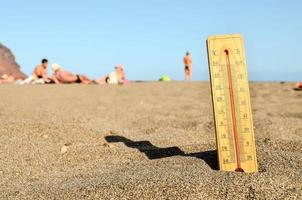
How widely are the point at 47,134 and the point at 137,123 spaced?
1440mm

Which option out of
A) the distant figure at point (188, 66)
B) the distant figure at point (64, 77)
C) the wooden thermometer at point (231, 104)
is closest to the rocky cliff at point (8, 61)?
the distant figure at point (188, 66)

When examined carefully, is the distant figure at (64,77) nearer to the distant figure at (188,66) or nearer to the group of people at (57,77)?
the group of people at (57,77)

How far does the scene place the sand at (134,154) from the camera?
241 centimetres

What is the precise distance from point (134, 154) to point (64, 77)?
10.5 metres

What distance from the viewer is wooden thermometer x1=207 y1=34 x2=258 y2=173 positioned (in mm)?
2770

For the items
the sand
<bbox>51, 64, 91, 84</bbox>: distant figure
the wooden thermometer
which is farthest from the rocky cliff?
the wooden thermometer

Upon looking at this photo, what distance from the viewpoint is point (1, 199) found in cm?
257

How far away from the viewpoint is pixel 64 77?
45.7ft

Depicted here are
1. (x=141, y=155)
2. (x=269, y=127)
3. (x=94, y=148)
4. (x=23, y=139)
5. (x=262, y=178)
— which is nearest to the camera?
(x=262, y=178)

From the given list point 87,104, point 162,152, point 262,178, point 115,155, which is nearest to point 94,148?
point 115,155

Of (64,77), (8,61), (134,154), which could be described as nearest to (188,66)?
(64,77)

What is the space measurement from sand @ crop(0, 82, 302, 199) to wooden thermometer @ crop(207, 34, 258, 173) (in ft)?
0.47

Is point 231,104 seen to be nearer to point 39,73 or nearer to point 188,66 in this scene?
point 39,73

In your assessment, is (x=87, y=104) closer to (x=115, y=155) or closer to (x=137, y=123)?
(x=137, y=123)
